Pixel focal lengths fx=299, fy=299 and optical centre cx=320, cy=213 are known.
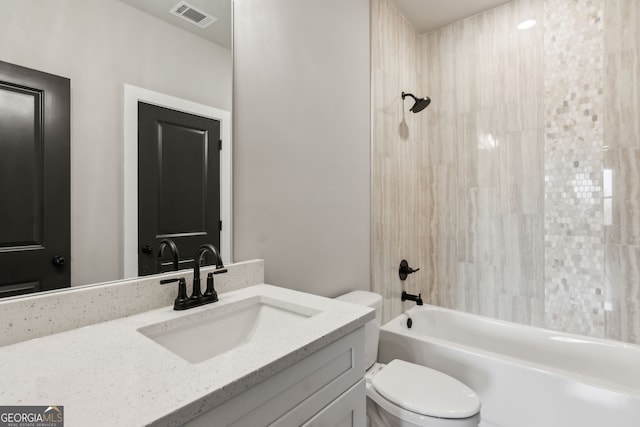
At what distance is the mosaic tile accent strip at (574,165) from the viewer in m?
1.87

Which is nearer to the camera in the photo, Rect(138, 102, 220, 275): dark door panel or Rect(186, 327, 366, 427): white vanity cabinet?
Rect(186, 327, 366, 427): white vanity cabinet

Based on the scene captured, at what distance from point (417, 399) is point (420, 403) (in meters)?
0.03

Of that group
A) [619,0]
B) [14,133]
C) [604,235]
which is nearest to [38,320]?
[14,133]

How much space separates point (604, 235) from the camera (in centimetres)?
184

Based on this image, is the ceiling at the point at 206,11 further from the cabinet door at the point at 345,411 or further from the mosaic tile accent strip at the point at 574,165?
the mosaic tile accent strip at the point at 574,165

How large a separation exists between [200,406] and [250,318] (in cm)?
57

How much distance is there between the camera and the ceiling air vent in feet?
3.33

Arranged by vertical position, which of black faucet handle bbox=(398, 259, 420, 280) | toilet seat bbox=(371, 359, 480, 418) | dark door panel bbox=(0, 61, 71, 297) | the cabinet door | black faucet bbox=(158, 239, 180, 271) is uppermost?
dark door panel bbox=(0, 61, 71, 297)

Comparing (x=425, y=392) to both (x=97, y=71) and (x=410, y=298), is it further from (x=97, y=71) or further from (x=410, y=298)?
(x=97, y=71)

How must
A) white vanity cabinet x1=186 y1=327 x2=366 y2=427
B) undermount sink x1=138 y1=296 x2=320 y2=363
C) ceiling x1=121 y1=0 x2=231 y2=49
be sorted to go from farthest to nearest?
ceiling x1=121 y1=0 x2=231 y2=49 → undermount sink x1=138 y1=296 x2=320 y2=363 → white vanity cabinet x1=186 y1=327 x2=366 y2=427

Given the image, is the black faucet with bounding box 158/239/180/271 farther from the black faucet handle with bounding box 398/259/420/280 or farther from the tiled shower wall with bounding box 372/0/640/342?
the black faucet handle with bounding box 398/259/420/280

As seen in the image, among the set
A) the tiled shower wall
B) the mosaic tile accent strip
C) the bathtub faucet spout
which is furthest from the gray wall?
the mosaic tile accent strip

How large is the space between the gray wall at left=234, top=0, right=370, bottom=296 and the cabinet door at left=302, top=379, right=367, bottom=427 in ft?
2.03

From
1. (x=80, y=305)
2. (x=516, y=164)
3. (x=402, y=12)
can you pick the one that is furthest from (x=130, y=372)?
(x=402, y=12)
